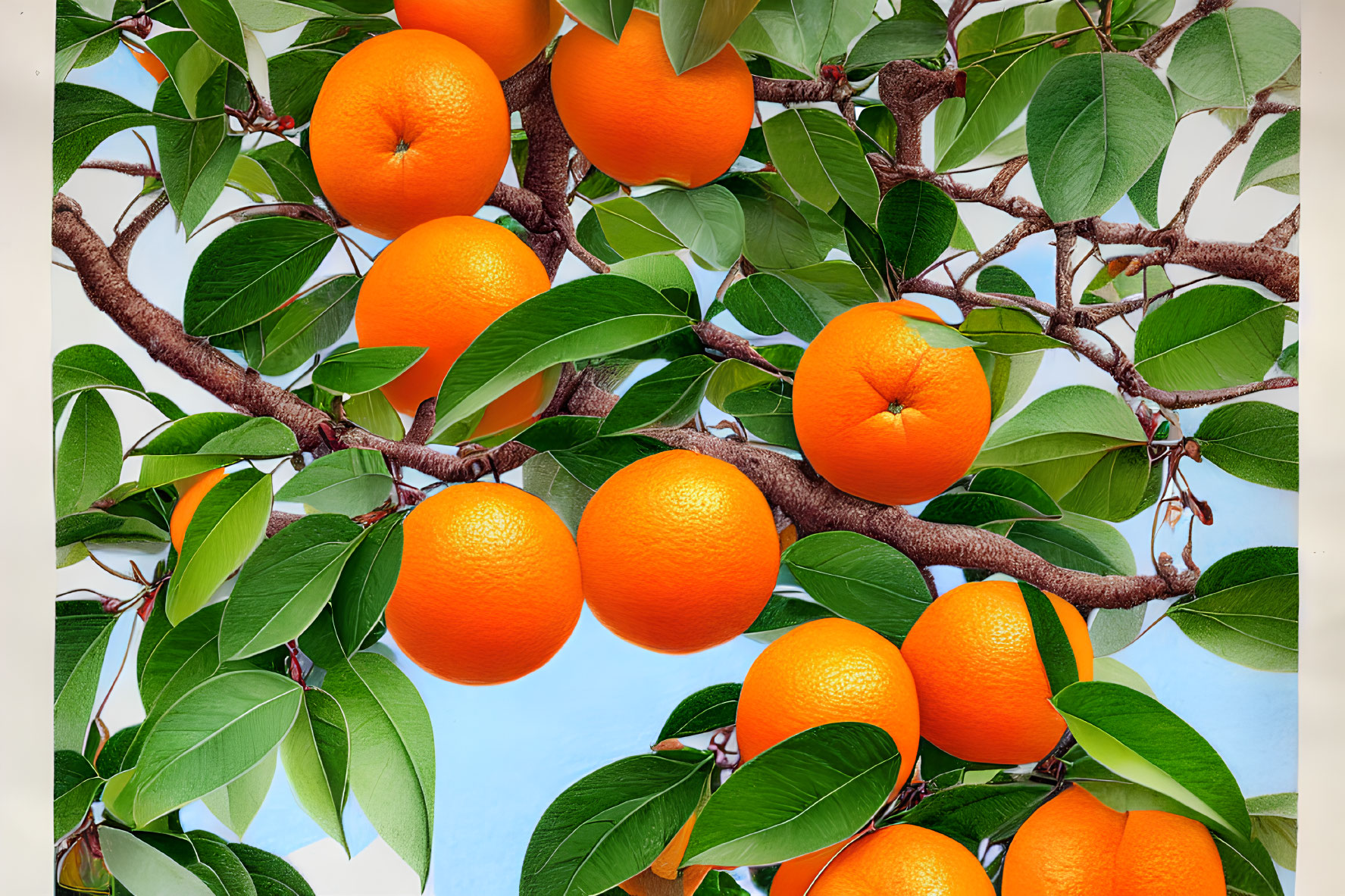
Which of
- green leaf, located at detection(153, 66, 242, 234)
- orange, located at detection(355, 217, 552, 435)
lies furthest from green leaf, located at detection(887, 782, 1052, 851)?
green leaf, located at detection(153, 66, 242, 234)

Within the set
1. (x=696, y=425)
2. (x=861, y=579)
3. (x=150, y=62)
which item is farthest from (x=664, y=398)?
(x=150, y=62)

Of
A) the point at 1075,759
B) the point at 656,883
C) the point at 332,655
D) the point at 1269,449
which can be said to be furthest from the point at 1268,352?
the point at 332,655

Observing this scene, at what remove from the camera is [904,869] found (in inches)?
18.2

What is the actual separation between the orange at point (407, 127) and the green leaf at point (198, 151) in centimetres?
8

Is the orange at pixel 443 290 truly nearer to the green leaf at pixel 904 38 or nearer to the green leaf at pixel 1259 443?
the green leaf at pixel 904 38

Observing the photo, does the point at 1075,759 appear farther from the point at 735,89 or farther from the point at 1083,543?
the point at 735,89

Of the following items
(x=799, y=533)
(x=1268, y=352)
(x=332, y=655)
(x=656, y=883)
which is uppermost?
(x=1268, y=352)

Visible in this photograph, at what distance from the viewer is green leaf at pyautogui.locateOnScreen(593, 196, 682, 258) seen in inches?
22.9

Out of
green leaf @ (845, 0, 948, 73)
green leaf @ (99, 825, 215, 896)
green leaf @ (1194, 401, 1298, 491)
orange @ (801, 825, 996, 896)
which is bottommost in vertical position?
green leaf @ (99, 825, 215, 896)

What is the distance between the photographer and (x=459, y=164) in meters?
0.51

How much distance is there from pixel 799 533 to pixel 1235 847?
312 millimetres

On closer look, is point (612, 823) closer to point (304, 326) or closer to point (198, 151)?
point (304, 326)

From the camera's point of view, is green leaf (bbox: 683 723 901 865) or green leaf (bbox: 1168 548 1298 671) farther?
green leaf (bbox: 1168 548 1298 671)

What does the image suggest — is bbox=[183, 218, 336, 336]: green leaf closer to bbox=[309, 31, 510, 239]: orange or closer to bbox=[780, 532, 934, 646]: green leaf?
bbox=[309, 31, 510, 239]: orange
